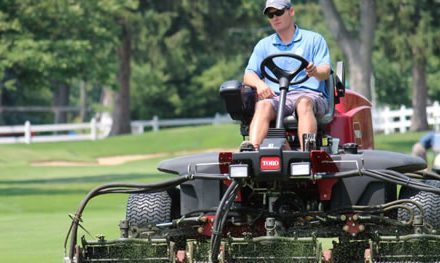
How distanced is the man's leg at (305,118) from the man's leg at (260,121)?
7.6 inches

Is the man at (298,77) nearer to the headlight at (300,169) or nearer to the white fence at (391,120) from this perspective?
the headlight at (300,169)

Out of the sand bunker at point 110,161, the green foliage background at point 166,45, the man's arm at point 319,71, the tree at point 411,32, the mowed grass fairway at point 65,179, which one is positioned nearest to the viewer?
the man's arm at point 319,71

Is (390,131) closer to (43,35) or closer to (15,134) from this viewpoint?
(15,134)

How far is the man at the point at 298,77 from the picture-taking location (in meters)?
9.09

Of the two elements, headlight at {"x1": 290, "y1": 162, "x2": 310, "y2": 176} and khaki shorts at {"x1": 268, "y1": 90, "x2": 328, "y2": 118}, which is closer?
headlight at {"x1": 290, "y1": 162, "x2": 310, "y2": 176}

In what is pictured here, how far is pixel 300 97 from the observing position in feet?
30.6

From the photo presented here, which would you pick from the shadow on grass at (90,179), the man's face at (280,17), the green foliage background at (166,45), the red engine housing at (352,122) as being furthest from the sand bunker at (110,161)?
the man's face at (280,17)

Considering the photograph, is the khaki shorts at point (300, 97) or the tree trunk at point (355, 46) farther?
the tree trunk at point (355, 46)

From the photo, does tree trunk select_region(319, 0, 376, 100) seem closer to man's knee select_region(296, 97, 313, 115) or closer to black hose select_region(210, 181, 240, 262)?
man's knee select_region(296, 97, 313, 115)

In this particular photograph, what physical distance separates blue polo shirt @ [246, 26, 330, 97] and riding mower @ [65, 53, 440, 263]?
0.22ft

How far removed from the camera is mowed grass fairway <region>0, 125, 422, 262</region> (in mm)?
13750

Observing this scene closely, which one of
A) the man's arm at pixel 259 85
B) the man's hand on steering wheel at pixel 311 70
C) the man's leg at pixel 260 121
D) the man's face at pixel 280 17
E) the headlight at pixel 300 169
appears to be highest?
the man's face at pixel 280 17

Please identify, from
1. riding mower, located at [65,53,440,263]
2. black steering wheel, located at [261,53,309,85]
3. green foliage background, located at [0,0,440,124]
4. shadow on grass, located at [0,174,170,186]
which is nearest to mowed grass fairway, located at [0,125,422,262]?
shadow on grass, located at [0,174,170,186]

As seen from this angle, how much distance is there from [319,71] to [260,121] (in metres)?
0.69
